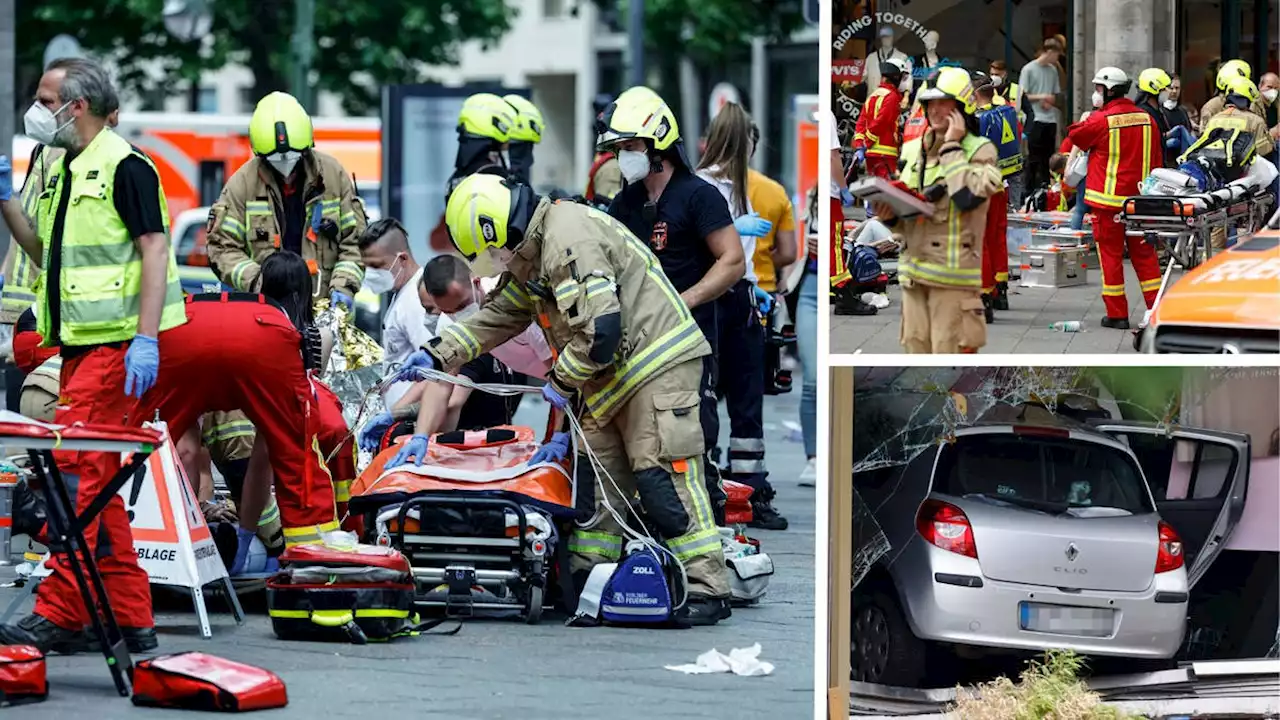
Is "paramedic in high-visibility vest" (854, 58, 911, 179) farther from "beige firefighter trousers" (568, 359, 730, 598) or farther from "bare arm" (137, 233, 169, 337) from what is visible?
"bare arm" (137, 233, 169, 337)

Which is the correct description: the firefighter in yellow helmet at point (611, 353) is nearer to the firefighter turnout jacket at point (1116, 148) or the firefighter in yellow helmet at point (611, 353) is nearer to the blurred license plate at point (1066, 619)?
the blurred license plate at point (1066, 619)

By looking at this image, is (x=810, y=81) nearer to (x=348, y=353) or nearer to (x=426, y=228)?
(x=426, y=228)

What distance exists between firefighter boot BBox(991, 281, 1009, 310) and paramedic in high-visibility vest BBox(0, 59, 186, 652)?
9.06 ft

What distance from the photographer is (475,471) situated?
26.6ft

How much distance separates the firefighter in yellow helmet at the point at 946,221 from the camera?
5.58 metres

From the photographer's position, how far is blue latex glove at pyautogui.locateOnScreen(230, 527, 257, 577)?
832 centimetres

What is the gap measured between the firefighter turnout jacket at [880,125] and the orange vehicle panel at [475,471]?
260cm

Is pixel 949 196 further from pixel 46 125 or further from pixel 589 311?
pixel 46 125

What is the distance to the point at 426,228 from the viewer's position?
18.3 meters

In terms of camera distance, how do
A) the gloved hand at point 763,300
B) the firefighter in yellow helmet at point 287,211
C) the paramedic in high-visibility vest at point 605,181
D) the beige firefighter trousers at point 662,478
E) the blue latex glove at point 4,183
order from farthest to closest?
the paramedic in high-visibility vest at point 605,181, the gloved hand at point 763,300, the firefighter in yellow helmet at point 287,211, the beige firefighter trousers at point 662,478, the blue latex glove at point 4,183

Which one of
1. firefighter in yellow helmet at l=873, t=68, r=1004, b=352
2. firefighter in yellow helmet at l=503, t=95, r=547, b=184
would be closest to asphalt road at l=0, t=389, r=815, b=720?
firefighter in yellow helmet at l=873, t=68, r=1004, b=352

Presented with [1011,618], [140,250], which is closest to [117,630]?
[140,250]

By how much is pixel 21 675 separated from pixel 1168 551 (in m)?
3.26

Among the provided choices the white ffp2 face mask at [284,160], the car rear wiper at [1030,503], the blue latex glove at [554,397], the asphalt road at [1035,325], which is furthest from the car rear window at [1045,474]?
the white ffp2 face mask at [284,160]
